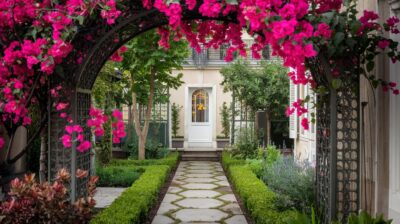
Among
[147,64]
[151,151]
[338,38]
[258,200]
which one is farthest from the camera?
[151,151]

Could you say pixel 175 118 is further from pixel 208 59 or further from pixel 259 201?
pixel 259 201

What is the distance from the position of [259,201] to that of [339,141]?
2.02 meters

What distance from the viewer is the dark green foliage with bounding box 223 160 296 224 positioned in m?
4.60

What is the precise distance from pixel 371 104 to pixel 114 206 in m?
3.07

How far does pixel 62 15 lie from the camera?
3430mm

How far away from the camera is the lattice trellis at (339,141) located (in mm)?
3695

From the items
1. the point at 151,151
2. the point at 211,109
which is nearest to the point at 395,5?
the point at 151,151

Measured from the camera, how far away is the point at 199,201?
694cm

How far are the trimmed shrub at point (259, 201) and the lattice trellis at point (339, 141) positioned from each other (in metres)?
0.45

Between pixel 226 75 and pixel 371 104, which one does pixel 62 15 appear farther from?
pixel 226 75

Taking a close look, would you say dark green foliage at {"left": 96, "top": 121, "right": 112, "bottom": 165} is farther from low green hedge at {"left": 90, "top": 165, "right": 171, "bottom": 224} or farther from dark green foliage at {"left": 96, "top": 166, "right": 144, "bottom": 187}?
low green hedge at {"left": 90, "top": 165, "right": 171, "bottom": 224}

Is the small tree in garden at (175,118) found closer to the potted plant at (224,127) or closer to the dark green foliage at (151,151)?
the potted plant at (224,127)

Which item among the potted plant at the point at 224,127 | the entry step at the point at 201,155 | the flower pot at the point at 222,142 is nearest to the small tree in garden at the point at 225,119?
the potted plant at the point at 224,127

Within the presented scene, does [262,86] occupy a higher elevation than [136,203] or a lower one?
higher
